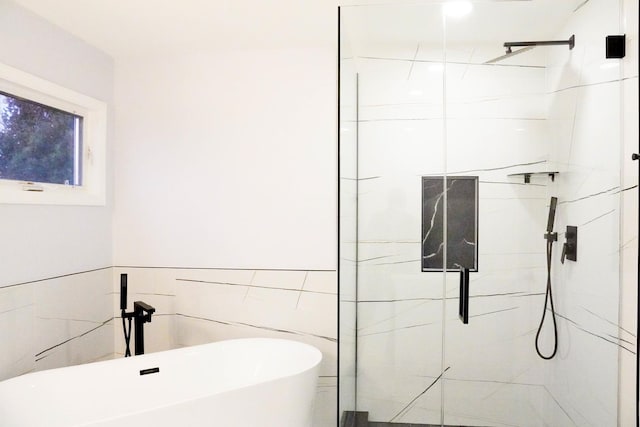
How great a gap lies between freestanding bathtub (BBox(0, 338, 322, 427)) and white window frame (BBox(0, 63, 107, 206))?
3.07 ft

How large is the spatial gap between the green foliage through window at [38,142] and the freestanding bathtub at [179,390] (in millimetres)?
1098

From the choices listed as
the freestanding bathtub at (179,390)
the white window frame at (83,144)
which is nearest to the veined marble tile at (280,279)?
the freestanding bathtub at (179,390)

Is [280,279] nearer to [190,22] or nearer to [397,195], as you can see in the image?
[397,195]

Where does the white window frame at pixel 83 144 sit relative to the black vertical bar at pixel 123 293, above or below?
above

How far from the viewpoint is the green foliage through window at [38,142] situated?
2277 mm

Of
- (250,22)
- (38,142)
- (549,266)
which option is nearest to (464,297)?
(549,266)

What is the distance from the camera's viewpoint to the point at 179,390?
2.41 meters

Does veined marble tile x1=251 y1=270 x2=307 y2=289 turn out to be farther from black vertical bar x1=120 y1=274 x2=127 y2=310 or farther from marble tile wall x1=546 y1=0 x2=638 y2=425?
marble tile wall x1=546 y1=0 x2=638 y2=425

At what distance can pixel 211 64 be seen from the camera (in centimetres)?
290

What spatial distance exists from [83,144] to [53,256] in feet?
2.55

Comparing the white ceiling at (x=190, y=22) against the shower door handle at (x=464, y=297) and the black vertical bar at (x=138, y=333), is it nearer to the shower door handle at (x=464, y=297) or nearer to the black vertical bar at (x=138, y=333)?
the shower door handle at (x=464, y=297)

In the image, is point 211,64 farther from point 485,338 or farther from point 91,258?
point 485,338

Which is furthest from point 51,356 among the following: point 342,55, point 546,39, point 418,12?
point 546,39

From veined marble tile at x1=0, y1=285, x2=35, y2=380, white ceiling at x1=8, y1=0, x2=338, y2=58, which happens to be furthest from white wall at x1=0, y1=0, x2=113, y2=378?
white ceiling at x1=8, y1=0, x2=338, y2=58
